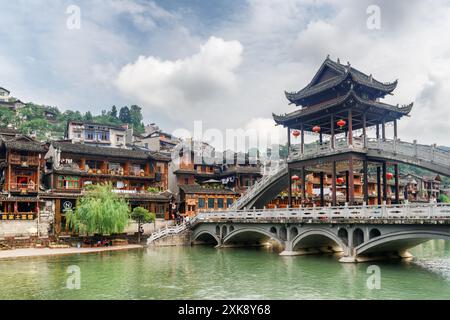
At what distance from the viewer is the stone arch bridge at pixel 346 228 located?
76.1ft

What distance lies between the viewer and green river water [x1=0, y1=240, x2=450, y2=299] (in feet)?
65.7

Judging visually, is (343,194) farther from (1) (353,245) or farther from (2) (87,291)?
(2) (87,291)

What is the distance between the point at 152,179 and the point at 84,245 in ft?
A: 53.7

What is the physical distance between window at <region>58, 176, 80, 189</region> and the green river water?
16984 millimetres

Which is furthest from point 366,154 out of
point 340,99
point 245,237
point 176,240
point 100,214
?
point 100,214

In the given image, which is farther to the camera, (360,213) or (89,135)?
(89,135)

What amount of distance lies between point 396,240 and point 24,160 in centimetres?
3856

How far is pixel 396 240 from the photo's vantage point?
83.0 feet

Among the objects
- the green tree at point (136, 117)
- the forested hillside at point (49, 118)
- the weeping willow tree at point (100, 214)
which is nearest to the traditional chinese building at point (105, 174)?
the weeping willow tree at point (100, 214)

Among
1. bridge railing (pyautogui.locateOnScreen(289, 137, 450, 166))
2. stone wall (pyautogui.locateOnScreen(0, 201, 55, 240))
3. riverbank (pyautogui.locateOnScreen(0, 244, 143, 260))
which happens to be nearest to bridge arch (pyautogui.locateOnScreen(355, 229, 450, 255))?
bridge railing (pyautogui.locateOnScreen(289, 137, 450, 166))

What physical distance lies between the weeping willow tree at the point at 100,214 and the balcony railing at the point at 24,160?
7.51 m

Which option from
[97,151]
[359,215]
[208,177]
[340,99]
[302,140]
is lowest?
[359,215]

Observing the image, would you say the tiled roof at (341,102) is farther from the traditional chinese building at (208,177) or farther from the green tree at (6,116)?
the green tree at (6,116)

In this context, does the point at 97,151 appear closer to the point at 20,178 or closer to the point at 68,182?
the point at 68,182
